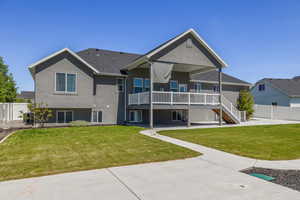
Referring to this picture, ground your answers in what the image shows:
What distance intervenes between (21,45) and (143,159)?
20.7 m

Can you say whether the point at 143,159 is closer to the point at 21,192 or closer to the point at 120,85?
the point at 21,192

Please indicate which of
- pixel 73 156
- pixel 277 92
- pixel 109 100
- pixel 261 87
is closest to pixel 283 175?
pixel 73 156

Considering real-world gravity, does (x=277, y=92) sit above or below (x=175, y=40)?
below

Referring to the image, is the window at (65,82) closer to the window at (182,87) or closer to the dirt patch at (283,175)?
the window at (182,87)

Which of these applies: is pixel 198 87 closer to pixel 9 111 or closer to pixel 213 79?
pixel 213 79

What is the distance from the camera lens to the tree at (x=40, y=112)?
14180 millimetres

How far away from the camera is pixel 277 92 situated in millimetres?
30406

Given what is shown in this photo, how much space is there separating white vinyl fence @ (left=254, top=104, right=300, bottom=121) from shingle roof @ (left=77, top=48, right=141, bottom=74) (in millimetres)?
19200

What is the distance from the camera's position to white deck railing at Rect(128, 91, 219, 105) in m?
15.2

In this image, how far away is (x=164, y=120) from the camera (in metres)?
19.5

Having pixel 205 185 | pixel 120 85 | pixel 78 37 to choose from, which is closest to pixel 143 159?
pixel 205 185

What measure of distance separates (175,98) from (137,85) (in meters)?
4.49

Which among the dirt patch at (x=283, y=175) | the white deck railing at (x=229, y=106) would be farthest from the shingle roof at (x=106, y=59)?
the dirt patch at (x=283, y=175)

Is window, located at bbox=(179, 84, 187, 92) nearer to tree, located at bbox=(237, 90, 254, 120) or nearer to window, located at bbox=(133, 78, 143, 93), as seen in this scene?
window, located at bbox=(133, 78, 143, 93)
